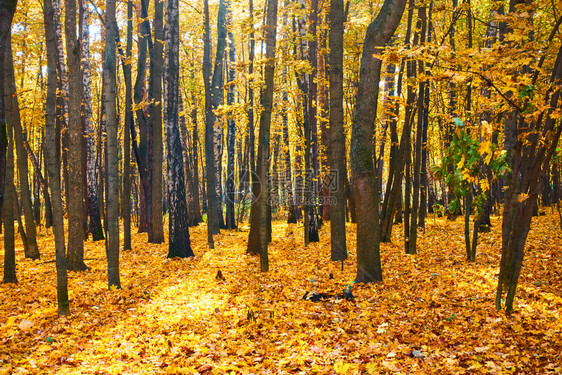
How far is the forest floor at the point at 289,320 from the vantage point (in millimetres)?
4496

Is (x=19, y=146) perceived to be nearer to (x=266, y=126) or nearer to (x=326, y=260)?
(x=266, y=126)

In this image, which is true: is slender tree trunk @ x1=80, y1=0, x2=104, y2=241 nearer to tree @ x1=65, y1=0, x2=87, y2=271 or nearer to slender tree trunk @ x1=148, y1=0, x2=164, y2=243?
slender tree trunk @ x1=148, y1=0, x2=164, y2=243

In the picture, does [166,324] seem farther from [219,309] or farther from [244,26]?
[244,26]

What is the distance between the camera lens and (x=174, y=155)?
432 inches

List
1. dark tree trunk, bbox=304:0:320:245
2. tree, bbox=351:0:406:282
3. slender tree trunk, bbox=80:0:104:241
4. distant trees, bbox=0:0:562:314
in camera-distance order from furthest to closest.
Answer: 1. slender tree trunk, bbox=80:0:104:241
2. dark tree trunk, bbox=304:0:320:245
3. tree, bbox=351:0:406:282
4. distant trees, bbox=0:0:562:314

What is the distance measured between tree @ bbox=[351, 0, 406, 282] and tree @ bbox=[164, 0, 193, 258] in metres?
5.60

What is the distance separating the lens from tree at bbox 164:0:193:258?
10.9m

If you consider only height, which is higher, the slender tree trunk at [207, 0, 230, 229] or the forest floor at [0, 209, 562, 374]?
the slender tree trunk at [207, 0, 230, 229]

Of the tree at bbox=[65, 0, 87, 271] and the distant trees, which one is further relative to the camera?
the tree at bbox=[65, 0, 87, 271]

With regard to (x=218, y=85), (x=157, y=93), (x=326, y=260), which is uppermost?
(x=218, y=85)

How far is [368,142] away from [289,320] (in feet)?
11.6

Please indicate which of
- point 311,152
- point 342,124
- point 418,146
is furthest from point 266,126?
point 311,152

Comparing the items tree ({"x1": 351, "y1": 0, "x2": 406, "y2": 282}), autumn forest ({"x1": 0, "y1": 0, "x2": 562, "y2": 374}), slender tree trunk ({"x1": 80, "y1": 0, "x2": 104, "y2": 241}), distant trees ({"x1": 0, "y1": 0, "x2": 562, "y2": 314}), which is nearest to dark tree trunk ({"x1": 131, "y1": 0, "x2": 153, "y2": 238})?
distant trees ({"x1": 0, "y1": 0, "x2": 562, "y2": 314})

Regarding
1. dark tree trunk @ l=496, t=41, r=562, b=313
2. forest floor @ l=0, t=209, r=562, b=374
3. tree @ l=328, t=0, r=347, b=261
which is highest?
tree @ l=328, t=0, r=347, b=261
